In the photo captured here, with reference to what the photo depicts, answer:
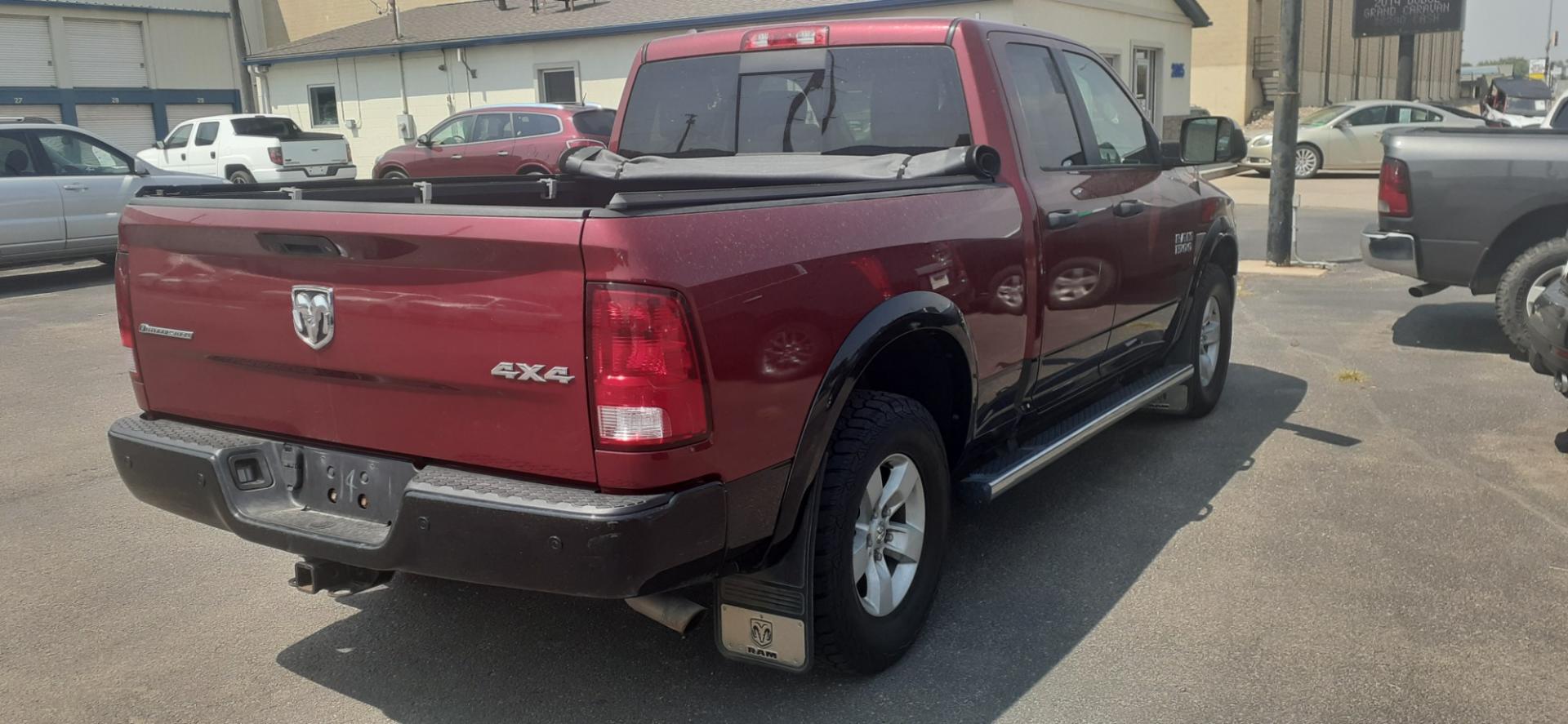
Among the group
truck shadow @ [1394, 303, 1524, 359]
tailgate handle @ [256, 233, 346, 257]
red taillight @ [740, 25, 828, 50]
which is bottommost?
truck shadow @ [1394, 303, 1524, 359]

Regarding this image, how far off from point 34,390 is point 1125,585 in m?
6.79

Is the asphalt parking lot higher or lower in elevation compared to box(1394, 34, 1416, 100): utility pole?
lower

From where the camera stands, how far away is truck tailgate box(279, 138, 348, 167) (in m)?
20.8

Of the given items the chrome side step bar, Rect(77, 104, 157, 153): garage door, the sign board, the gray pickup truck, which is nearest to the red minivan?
the gray pickup truck

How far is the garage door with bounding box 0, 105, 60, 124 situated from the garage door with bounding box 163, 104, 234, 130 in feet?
9.70

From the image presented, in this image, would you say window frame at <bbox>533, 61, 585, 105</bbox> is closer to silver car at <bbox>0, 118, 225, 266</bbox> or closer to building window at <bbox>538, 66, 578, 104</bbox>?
building window at <bbox>538, 66, 578, 104</bbox>

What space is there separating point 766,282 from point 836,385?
1.28ft

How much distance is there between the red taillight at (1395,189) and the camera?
314 inches

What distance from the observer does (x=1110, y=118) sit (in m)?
5.29

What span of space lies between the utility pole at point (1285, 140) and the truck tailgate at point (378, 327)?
10234mm

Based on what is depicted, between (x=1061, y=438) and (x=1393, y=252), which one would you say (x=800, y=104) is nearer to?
(x=1061, y=438)

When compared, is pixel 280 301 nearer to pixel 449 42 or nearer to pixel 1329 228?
pixel 1329 228

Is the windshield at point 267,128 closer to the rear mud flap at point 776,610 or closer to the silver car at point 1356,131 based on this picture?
the silver car at point 1356,131

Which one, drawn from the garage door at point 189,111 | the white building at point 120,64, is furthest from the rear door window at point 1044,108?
the garage door at point 189,111
